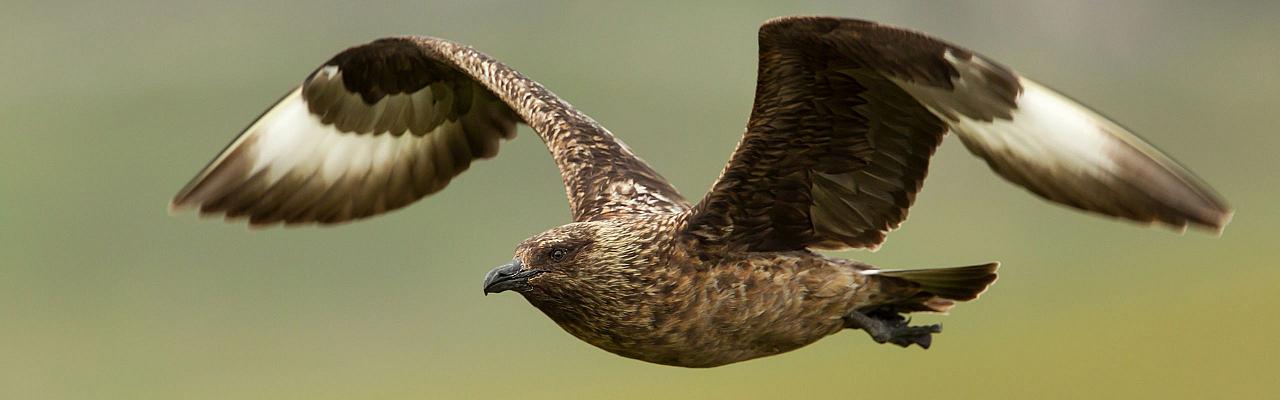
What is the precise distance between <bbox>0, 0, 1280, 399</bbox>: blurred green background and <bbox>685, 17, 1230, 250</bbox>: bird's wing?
47.7 m

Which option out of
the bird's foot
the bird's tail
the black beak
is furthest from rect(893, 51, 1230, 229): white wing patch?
the black beak

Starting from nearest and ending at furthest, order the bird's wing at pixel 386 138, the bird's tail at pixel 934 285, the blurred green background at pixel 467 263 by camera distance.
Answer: the bird's tail at pixel 934 285, the bird's wing at pixel 386 138, the blurred green background at pixel 467 263

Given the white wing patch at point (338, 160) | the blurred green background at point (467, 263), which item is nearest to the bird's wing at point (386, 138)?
the white wing patch at point (338, 160)

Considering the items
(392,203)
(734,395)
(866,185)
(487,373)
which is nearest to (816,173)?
(866,185)

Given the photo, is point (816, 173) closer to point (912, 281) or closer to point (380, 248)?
point (912, 281)

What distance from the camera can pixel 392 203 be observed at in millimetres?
11508

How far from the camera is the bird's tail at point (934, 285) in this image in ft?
30.3

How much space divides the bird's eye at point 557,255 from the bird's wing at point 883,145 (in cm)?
58

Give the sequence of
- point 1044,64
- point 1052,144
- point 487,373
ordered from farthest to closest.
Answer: point 1044,64
point 487,373
point 1052,144

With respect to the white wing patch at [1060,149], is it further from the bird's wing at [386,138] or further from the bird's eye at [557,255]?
the bird's wing at [386,138]

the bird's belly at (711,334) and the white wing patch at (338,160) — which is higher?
the white wing patch at (338,160)

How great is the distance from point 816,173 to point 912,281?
0.73m

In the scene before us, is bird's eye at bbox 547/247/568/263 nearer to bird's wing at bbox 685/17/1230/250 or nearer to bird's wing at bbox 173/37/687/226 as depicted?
bird's wing at bbox 685/17/1230/250

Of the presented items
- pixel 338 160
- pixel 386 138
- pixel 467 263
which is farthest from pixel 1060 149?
pixel 467 263
